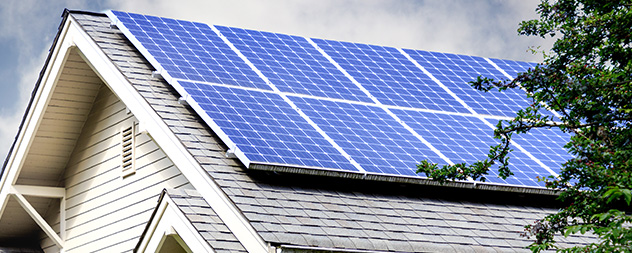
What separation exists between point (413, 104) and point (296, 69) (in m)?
2.19

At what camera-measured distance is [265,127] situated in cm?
1180

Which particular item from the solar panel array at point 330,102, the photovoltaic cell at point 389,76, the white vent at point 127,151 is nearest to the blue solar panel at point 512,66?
the solar panel array at point 330,102

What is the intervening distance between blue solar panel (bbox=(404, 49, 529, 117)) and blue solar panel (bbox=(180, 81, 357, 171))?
4.30 m

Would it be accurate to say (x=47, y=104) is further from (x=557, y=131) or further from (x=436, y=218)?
(x=557, y=131)

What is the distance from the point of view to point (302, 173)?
11.0 m

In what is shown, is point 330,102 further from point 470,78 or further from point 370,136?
point 470,78

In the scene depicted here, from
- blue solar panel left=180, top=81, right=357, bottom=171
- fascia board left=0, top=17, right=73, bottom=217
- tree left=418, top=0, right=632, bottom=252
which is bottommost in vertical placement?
tree left=418, top=0, right=632, bottom=252

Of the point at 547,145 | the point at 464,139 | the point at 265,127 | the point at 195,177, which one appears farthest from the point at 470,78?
the point at 195,177

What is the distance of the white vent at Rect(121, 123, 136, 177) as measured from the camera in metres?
13.9

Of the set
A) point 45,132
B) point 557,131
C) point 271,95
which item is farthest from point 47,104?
point 557,131

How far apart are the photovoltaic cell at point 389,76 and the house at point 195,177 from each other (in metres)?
0.20

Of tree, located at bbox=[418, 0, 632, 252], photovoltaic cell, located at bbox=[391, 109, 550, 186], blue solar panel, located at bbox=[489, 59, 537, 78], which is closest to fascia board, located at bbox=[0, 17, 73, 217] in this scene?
photovoltaic cell, located at bbox=[391, 109, 550, 186]

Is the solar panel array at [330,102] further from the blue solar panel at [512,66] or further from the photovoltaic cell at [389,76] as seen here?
the blue solar panel at [512,66]

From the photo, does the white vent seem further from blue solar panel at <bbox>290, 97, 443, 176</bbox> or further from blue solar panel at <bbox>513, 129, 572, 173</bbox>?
blue solar panel at <bbox>513, 129, 572, 173</bbox>
